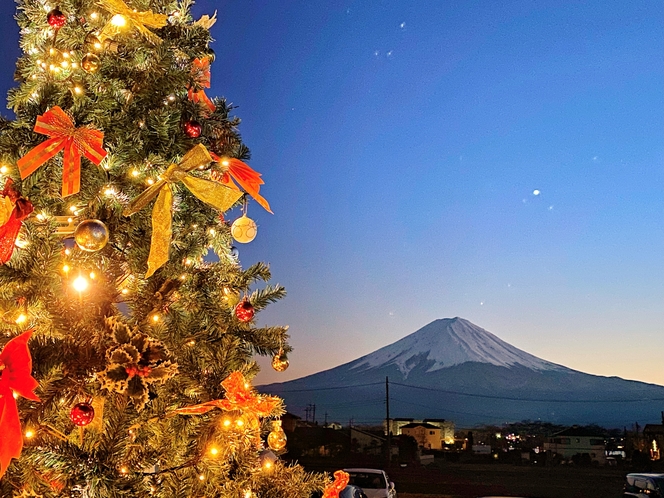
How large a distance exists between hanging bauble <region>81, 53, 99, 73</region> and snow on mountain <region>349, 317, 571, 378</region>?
496 feet

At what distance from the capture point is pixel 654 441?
1367 inches

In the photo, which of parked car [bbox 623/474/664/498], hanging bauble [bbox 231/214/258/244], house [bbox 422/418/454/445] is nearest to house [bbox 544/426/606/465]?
house [bbox 422/418/454/445]

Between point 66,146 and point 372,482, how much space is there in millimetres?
9790

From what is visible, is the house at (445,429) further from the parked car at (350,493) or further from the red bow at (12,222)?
the red bow at (12,222)

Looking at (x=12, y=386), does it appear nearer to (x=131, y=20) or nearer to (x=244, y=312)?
(x=244, y=312)

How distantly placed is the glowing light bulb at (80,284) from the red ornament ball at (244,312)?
2.21 feet

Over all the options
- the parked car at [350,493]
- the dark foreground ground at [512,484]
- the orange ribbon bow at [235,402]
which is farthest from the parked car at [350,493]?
the dark foreground ground at [512,484]

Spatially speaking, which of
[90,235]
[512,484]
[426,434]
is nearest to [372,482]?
[90,235]

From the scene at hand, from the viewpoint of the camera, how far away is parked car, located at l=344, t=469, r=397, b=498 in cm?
986

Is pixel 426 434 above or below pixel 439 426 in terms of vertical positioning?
below

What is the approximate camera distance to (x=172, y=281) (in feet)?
6.54

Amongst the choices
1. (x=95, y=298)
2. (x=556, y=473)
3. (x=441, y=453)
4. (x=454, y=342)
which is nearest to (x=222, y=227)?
(x=95, y=298)

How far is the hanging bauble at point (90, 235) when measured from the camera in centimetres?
171

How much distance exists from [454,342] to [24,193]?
183 meters
